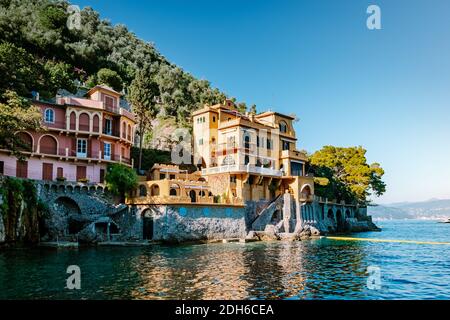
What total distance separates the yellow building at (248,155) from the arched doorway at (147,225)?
11.2 metres

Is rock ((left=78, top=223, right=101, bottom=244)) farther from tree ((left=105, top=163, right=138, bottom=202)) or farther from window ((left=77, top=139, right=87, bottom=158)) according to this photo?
window ((left=77, top=139, right=87, bottom=158))

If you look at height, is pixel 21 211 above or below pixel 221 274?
above

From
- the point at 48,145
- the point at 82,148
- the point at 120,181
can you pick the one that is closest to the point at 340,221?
the point at 120,181

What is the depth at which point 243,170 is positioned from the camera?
5178 centimetres

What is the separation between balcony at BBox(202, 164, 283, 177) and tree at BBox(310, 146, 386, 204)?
24.1 metres

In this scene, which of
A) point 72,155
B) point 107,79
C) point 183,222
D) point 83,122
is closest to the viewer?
point 183,222

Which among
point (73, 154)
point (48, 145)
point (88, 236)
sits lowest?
point (88, 236)

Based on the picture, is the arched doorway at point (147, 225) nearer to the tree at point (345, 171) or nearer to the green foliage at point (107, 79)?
the green foliage at point (107, 79)

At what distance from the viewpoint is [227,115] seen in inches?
2363

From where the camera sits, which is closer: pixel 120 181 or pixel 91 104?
pixel 120 181

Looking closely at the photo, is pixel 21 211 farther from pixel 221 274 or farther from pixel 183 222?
→ pixel 221 274

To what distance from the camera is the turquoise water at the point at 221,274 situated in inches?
747

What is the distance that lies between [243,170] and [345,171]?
3600cm
